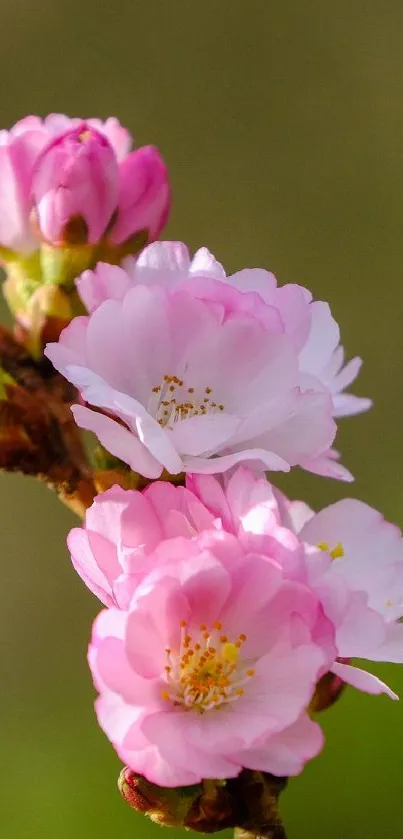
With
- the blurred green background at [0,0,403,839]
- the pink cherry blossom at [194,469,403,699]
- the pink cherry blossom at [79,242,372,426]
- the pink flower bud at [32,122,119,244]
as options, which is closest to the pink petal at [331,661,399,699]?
the pink cherry blossom at [194,469,403,699]

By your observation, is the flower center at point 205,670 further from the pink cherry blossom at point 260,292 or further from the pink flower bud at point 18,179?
the pink flower bud at point 18,179

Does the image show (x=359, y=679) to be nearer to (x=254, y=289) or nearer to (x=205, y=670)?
(x=205, y=670)

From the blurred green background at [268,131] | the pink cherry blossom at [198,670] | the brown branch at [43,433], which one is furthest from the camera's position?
the blurred green background at [268,131]

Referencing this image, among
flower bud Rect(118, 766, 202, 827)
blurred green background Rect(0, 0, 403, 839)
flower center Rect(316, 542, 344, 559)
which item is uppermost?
blurred green background Rect(0, 0, 403, 839)

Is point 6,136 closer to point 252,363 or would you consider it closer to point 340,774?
point 252,363

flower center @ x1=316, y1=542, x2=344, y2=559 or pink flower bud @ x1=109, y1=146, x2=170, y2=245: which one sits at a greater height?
pink flower bud @ x1=109, y1=146, x2=170, y2=245

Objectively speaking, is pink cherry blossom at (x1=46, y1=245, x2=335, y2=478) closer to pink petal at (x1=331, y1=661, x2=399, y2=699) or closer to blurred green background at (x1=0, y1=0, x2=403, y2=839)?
pink petal at (x1=331, y1=661, x2=399, y2=699)

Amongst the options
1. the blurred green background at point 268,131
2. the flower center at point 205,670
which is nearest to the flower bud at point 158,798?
the flower center at point 205,670
